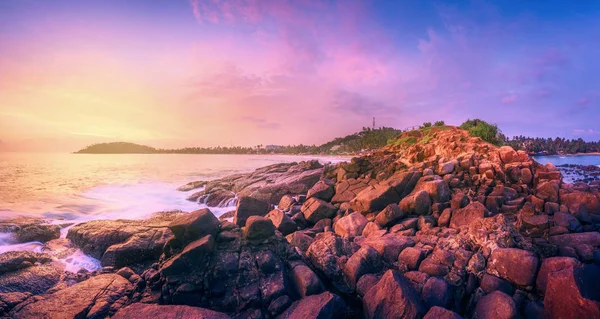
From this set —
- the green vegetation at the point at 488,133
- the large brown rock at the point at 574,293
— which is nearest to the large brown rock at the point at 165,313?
the large brown rock at the point at 574,293

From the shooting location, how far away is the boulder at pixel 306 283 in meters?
6.24

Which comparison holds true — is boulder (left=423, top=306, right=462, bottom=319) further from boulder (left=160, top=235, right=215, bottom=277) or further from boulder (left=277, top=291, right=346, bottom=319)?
boulder (left=160, top=235, right=215, bottom=277)

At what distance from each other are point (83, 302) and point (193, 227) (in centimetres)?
277

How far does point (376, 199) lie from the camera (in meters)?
12.7

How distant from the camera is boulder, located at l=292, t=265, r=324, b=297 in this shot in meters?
6.24

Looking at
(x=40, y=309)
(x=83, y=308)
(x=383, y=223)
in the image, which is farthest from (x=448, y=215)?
(x=40, y=309)

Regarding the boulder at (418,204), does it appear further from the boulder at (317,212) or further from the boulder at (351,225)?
the boulder at (317,212)

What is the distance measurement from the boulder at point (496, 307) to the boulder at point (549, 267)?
1.22 meters

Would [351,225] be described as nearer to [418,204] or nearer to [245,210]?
[418,204]

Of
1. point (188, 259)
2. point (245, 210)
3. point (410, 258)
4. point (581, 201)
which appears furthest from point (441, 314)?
point (581, 201)

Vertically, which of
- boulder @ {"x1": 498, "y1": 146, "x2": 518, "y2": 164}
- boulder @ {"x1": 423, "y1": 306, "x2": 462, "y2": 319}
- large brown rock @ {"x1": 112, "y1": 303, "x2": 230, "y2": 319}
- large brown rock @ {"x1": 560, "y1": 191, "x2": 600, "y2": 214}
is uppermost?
boulder @ {"x1": 498, "y1": 146, "x2": 518, "y2": 164}

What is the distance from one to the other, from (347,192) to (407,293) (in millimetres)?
10324

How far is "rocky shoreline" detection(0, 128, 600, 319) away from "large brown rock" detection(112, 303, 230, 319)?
0.03 m

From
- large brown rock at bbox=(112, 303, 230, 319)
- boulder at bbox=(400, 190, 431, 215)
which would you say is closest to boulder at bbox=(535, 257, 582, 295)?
boulder at bbox=(400, 190, 431, 215)
